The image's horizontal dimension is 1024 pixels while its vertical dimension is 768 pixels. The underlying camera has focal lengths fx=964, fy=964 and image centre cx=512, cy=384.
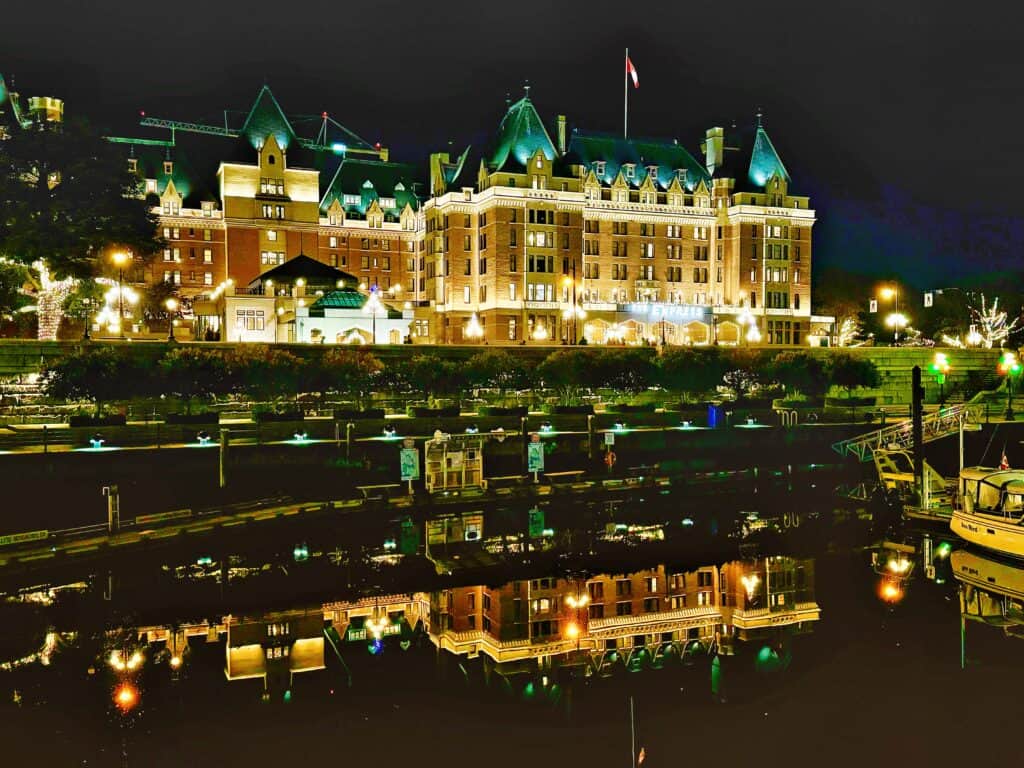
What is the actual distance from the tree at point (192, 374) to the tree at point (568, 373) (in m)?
19.3

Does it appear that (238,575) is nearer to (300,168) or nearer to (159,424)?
(159,424)

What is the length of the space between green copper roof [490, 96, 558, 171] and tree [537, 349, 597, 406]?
29223mm

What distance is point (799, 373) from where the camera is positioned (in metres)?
65.4

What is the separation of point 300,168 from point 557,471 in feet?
192

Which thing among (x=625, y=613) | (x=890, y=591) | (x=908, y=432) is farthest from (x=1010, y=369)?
(x=625, y=613)

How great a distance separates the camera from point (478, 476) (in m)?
34.6

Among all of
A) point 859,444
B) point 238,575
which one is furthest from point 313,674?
point 859,444

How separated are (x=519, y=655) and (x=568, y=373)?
1603 inches

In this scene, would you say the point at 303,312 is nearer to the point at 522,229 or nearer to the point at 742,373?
the point at 522,229

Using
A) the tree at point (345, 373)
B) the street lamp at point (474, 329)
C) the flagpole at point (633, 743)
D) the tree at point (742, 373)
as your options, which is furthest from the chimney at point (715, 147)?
the flagpole at point (633, 743)

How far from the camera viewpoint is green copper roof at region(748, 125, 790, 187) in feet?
308

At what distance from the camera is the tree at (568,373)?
194 feet

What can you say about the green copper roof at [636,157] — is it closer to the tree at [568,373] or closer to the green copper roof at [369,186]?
the green copper roof at [369,186]

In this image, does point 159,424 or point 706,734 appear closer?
A: point 706,734
